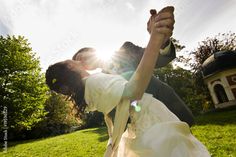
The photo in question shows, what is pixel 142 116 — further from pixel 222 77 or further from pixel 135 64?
pixel 222 77

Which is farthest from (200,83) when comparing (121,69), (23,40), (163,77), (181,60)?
(121,69)

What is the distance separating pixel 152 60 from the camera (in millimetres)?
1351

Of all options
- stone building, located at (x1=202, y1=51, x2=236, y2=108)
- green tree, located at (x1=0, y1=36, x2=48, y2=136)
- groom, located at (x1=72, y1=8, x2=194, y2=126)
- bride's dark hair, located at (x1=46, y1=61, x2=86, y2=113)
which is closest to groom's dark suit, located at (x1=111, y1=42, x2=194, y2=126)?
groom, located at (x1=72, y1=8, x2=194, y2=126)

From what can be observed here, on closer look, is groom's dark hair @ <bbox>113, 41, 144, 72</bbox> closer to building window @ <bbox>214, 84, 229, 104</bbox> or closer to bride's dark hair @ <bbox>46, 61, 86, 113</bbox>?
bride's dark hair @ <bbox>46, 61, 86, 113</bbox>

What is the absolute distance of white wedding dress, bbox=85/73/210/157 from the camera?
158cm

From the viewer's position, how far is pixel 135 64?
234cm

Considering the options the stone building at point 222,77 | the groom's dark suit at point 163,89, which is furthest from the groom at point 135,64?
the stone building at point 222,77

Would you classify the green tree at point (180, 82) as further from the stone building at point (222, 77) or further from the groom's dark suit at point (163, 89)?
the groom's dark suit at point (163, 89)

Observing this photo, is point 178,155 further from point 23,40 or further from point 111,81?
point 23,40

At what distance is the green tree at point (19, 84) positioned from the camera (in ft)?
82.6

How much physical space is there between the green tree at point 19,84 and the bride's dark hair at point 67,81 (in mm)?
24974

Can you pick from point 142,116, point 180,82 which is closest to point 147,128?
point 142,116

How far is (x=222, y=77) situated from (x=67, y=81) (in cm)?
3180

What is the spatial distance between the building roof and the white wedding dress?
31.4 metres
